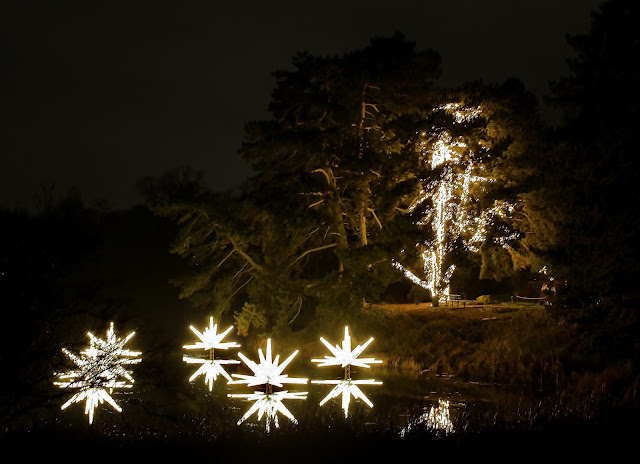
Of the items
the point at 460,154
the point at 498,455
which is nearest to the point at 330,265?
the point at 460,154

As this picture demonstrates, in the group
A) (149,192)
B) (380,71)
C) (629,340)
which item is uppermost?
(149,192)

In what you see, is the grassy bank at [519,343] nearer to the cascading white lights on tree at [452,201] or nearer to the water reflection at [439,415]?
the cascading white lights on tree at [452,201]

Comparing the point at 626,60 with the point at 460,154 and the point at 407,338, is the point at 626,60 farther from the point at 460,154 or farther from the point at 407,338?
the point at 407,338

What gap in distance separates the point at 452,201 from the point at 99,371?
76.4ft

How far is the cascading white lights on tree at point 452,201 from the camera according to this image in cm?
2644

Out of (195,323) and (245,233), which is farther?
(195,323)

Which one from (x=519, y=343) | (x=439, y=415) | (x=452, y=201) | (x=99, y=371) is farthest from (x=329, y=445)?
(x=452, y=201)

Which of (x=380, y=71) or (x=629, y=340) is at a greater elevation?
(x=380, y=71)

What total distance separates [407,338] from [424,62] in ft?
36.0

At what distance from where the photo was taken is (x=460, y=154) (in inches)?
1091

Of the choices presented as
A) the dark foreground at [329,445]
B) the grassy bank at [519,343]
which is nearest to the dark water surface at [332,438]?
the dark foreground at [329,445]

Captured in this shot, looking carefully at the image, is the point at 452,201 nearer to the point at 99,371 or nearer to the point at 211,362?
the point at 211,362

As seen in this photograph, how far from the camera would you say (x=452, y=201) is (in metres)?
28.6

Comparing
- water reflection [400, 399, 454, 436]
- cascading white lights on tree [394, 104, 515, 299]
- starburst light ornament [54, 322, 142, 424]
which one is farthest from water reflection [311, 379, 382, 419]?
cascading white lights on tree [394, 104, 515, 299]
